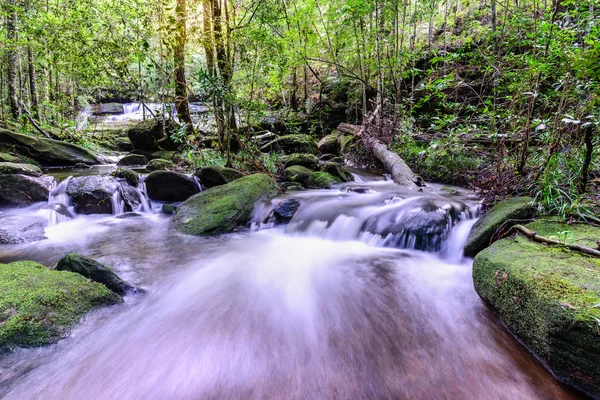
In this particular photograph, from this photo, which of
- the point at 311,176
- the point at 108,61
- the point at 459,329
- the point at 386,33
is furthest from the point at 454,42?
the point at 459,329

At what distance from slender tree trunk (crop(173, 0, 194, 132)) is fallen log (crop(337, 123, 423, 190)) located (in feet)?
17.9

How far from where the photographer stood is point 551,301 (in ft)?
6.24

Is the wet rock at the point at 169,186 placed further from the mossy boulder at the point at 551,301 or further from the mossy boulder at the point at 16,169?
the mossy boulder at the point at 551,301

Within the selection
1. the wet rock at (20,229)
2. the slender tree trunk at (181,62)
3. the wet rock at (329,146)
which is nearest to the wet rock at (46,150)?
the slender tree trunk at (181,62)

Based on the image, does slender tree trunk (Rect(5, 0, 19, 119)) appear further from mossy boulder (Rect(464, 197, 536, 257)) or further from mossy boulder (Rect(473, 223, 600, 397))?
mossy boulder (Rect(473, 223, 600, 397))

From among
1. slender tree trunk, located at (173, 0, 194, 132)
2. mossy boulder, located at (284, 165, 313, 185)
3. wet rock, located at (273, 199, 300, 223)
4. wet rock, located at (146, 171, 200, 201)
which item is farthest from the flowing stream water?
slender tree trunk, located at (173, 0, 194, 132)

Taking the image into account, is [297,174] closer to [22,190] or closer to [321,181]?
[321,181]

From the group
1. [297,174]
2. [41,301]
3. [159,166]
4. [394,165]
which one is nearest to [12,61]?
[159,166]

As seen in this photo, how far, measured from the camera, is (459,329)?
263 centimetres

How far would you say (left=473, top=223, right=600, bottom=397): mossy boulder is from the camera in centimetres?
175

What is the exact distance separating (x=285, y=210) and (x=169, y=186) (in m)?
2.91

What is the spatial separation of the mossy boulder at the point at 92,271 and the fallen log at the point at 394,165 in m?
5.92

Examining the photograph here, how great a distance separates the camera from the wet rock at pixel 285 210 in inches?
226

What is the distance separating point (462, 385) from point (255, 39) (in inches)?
285
